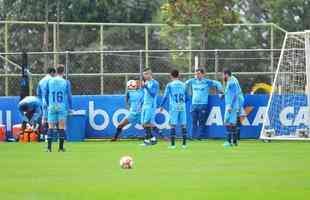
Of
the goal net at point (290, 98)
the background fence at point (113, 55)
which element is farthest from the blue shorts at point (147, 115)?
the background fence at point (113, 55)

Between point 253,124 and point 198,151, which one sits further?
point 253,124

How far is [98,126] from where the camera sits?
3362 centimetres

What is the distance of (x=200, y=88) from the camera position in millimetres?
32344

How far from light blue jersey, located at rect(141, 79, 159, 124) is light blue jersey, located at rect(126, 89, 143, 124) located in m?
1.46

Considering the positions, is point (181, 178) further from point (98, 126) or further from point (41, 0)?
point (41, 0)

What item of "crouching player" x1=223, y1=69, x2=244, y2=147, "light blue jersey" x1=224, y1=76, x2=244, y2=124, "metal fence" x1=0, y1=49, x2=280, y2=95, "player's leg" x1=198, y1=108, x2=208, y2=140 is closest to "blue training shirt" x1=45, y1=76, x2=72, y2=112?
"crouching player" x1=223, y1=69, x2=244, y2=147

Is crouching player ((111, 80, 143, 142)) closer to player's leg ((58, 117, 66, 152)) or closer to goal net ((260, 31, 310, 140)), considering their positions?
goal net ((260, 31, 310, 140))

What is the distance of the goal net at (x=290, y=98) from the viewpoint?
31016 millimetres

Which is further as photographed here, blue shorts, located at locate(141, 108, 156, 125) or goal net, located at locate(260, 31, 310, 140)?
goal net, located at locate(260, 31, 310, 140)

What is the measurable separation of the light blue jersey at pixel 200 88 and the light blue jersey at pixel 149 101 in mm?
2163

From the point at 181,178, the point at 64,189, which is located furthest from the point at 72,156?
the point at 64,189

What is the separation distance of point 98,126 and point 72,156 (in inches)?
391

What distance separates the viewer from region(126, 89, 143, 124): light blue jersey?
32.1 m

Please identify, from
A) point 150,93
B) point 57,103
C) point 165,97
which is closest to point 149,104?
point 150,93
